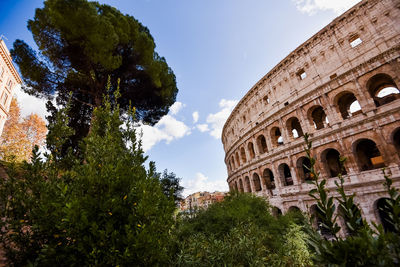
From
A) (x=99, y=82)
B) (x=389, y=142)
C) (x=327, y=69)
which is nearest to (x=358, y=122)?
(x=389, y=142)

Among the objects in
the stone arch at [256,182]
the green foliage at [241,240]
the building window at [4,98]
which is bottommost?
the green foliage at [241,240]

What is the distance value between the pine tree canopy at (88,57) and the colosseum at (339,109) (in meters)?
10.3

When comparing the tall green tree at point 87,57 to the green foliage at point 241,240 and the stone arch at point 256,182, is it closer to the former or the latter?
the green foliage at point 241,240

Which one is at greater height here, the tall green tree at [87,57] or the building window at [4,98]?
the building window at [4,98]

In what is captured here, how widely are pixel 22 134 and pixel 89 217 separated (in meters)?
25.7

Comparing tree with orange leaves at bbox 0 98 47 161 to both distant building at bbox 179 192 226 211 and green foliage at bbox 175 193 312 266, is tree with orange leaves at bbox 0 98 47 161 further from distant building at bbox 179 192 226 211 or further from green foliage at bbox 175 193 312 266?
green foliage at bbox 175 193 312 266

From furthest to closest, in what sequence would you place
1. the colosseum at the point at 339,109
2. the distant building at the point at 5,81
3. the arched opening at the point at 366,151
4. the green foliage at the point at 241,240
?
the distant building at the point at 5,81
the arched opening at the point at 366,151
the colosseum at the point at 339,109
the green foliage at the point at 241,240

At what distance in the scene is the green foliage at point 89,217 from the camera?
6.82ft

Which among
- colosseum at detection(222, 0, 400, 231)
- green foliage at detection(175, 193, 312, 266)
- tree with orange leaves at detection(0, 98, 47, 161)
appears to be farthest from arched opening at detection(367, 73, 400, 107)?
tree with orange leaves at detection(0, 98, 47, 161)

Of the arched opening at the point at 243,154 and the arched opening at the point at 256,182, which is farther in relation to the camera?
the arched opening at the point at 243,154

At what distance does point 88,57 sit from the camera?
382 inches

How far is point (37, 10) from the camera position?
9.20 meters

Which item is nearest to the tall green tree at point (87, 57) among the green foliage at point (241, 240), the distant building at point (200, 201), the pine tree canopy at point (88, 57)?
the pine tree canopy at point (88, 57)

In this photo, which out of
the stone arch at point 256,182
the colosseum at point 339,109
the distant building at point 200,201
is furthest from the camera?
the stone arch at point 256,182
